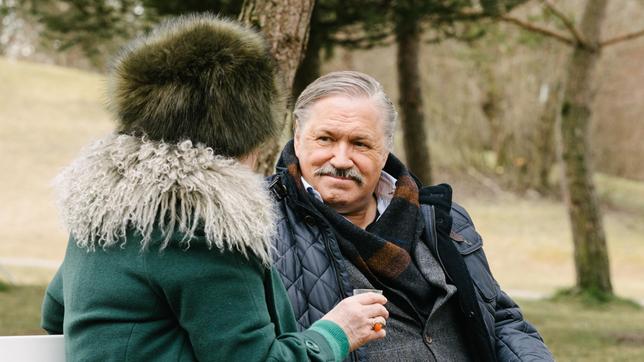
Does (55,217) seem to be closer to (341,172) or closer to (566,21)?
Answer: (566,21)

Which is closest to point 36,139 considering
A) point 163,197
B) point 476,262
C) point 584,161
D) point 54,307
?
point 584,161

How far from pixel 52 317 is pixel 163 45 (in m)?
0.80

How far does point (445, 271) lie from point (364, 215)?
382mm

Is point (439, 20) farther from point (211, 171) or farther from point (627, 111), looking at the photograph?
point (627, 111)

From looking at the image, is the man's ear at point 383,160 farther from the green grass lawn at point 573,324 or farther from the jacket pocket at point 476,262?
the green grass lawn at point 573,324

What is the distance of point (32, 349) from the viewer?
85.0 inches

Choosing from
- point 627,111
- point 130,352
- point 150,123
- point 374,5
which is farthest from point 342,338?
point 627,111

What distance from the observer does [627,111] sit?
30234 millimetres

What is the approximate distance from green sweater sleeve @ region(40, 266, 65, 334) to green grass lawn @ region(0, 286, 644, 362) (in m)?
5.87

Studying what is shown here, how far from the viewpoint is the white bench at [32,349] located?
212 cm

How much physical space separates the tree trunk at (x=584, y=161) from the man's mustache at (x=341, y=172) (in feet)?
32.3

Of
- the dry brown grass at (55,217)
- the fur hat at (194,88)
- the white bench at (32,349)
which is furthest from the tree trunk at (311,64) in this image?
the white bench at (32,349)

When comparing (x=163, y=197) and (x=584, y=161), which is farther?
(x=584, y=161)

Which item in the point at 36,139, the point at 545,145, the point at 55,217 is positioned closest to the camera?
the point at 55,217
